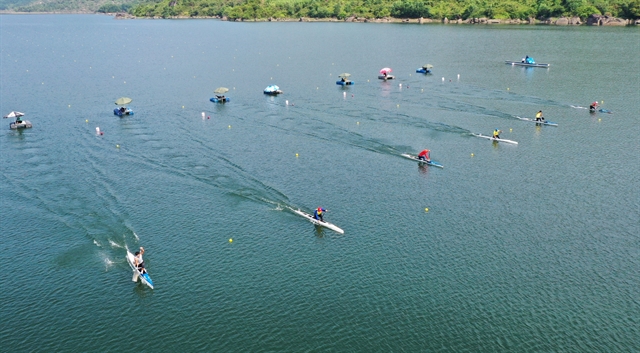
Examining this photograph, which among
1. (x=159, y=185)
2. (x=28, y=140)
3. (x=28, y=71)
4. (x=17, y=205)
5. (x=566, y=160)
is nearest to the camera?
(x=17, y=205)

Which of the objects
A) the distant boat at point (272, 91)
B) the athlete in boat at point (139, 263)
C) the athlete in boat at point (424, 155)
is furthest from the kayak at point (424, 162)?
the distant boat at point (272, 91)

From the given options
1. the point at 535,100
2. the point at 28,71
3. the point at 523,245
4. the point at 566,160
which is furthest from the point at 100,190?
the point at 28,71

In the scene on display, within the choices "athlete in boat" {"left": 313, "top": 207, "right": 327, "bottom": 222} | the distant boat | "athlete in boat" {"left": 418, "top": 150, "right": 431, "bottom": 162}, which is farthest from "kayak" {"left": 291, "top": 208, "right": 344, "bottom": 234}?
the distant boat

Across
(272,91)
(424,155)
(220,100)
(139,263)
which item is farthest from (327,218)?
(272,91)

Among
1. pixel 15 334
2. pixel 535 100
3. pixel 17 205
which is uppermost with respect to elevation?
pixel 535 100

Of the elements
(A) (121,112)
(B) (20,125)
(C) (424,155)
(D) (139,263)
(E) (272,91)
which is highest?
(E) (272,91)

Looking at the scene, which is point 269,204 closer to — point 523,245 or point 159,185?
point 159,185

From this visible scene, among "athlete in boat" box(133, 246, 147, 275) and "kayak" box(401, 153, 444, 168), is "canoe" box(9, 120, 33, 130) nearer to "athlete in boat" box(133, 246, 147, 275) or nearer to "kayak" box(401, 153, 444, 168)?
"athlete in boat" box(133, 246, 147, 275)

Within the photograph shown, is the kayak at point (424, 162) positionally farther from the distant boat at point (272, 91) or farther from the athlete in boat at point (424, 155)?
the distant boat at point (272, 91)

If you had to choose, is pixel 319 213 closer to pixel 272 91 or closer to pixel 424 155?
pixel 424 155
